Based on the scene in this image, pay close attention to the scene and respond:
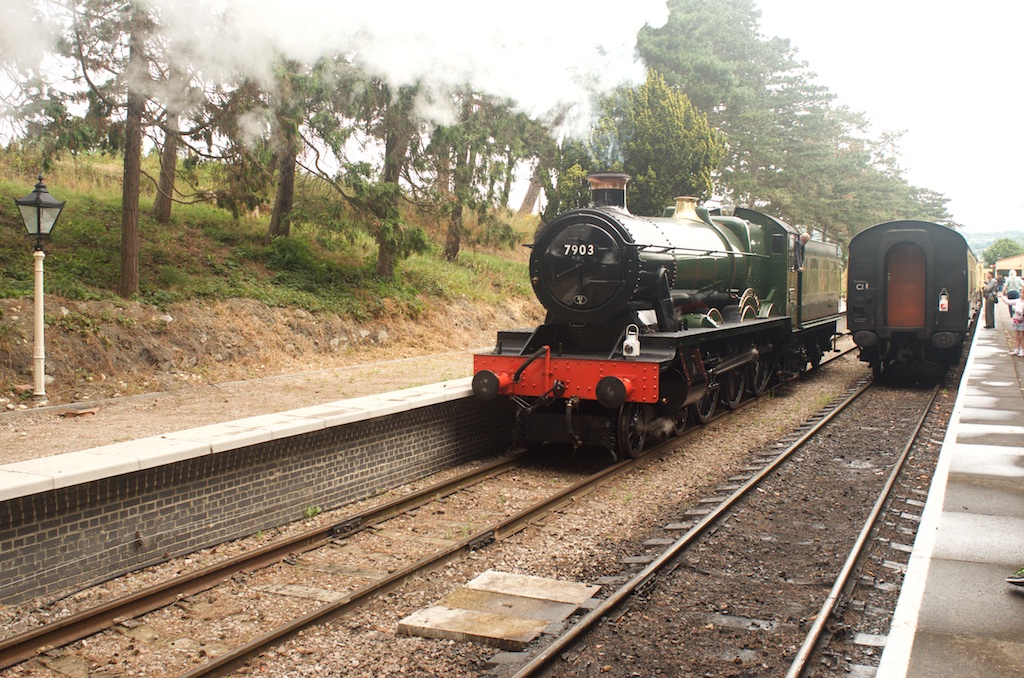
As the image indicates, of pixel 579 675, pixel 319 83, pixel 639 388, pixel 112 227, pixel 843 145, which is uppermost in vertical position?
pixel 843 145

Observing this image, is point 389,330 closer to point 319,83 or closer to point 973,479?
point 319,83

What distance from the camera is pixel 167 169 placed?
1480 centimetres

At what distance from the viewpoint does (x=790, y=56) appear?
33750 millimetres

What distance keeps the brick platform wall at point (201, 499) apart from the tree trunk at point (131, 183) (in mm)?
6550

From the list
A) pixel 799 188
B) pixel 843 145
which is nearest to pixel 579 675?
pixel 799 188

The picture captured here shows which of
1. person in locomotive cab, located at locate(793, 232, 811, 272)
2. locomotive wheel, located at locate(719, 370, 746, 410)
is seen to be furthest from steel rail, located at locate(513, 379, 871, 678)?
person in locomotive cab, located at locate(793, 232, 811, 272)

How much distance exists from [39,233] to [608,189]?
7.22 meters

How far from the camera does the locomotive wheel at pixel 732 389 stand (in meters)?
12.0

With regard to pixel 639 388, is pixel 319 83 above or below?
above

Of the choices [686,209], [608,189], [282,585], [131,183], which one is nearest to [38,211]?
[131,183]

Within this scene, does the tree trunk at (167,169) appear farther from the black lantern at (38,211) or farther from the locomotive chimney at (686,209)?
the locomotive chimney at (686,209)

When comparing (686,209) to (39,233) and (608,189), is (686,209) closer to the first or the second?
(608,189)

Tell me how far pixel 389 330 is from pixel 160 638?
1209 cm

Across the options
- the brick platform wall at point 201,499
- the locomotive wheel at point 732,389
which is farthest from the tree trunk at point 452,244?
the brick platform wall at point 201,499
